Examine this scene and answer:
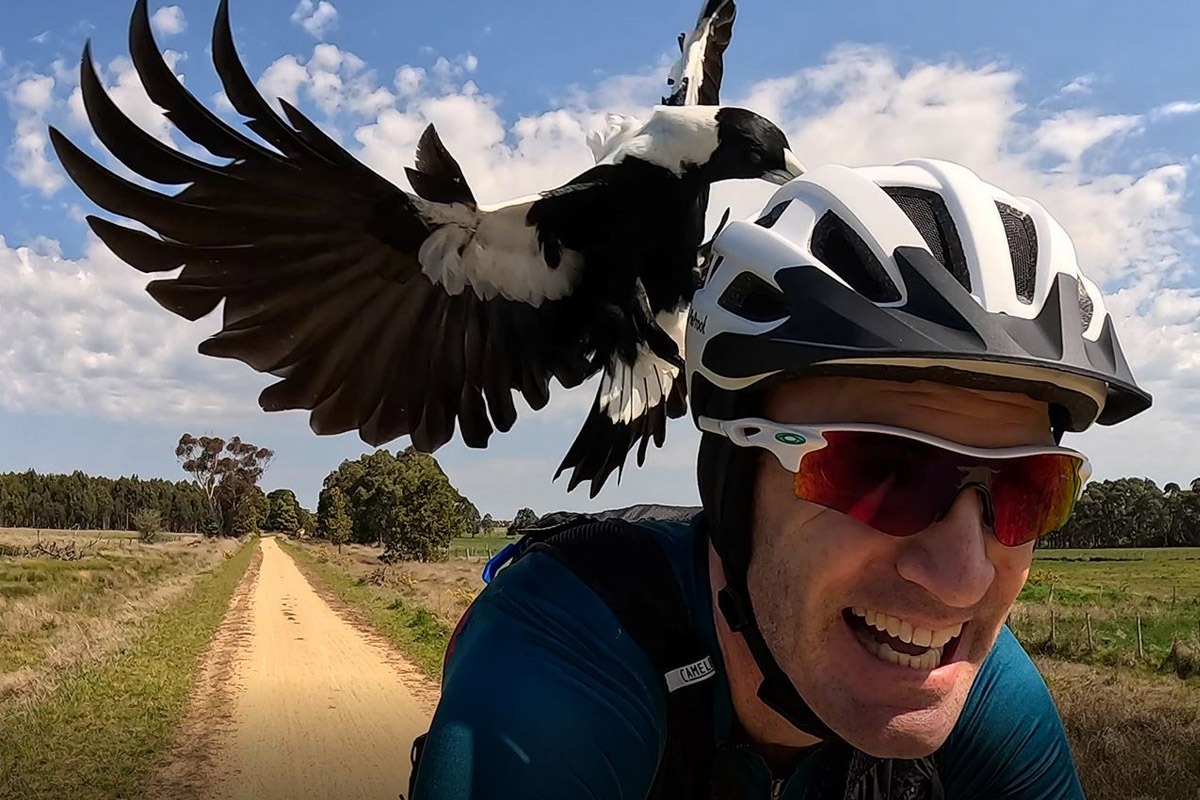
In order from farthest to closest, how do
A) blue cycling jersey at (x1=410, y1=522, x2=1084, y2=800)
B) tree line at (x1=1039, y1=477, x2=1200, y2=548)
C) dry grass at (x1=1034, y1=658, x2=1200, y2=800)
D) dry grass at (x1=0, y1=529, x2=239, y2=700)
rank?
tree line at (x1=1039, y1=477, x2=1200, y2=548) → dry grass at (x1=0, y1=529, x2=239, y2=700) → dry grass at (x1=1034, y1=658, x2=1200, y2=800) → blue cycling jersey at (x1=410, y1=522, x2=1084, y2=800)

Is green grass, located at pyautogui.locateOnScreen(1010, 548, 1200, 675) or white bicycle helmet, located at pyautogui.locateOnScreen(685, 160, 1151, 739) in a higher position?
white bicycle helmet, located at pyautogui.locateOnScreen(685, 160, 1151, 739)

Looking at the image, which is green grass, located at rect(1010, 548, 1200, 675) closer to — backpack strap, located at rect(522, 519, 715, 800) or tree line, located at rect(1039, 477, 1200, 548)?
backpack strap, located at rect(522, 519, 715, 800)

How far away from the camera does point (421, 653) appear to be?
12.2 m

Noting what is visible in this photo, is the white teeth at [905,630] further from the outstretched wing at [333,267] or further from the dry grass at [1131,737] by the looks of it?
the dry grass at [1131,737]

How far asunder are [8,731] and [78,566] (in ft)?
84.7

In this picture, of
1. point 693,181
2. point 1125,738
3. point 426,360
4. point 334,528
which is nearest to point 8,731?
point 426,360

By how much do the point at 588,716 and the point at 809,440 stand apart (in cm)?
49

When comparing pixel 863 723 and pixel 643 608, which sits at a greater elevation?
pixel 643 608

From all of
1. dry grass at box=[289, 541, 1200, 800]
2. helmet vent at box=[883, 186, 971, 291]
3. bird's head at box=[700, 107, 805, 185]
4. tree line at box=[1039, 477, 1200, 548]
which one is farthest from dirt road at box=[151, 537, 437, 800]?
tree line at box=[1039, 477, 1200, 548]

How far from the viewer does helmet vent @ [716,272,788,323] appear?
1402 mm

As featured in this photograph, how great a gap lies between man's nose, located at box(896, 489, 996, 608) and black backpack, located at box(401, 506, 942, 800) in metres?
0.36

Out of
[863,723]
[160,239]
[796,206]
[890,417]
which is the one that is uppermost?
[160,239]

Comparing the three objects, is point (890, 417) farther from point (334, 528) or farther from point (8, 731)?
point (334, 528)

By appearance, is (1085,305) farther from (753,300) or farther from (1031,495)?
(753,300)
